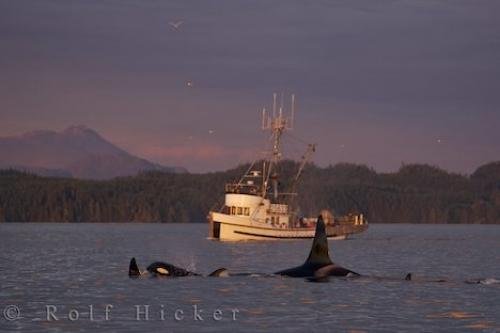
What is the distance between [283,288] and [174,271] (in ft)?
29.9

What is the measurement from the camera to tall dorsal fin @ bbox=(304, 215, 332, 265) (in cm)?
5733

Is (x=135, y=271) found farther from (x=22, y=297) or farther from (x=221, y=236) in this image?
(x=221, y=236)

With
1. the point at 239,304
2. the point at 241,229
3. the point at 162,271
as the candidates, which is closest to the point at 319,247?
the point at 162,271

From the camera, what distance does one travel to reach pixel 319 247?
5772 cm

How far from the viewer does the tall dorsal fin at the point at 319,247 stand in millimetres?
57334

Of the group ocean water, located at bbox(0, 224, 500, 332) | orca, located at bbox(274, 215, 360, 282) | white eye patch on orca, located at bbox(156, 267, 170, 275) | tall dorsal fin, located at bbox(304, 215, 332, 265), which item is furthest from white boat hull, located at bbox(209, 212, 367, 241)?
tall dorsal fin, located at bbox(304, 215, 332, 265)

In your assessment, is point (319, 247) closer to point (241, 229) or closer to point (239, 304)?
point (239, 304)

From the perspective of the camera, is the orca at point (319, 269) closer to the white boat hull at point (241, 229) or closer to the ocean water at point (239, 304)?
the ocean water at point (239, 304)

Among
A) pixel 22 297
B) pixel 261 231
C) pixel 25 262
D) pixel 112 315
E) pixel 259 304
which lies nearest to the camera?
pixel 112 315

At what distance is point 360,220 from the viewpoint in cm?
19512

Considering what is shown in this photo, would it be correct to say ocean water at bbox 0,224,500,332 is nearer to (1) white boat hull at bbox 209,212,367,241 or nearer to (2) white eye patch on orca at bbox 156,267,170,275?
(2) white eye patch on orca at bbox 156,267,170,275

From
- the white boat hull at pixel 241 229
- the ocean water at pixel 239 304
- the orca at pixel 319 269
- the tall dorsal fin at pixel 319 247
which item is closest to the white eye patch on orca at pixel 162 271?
the ocean water at pixel 239 304

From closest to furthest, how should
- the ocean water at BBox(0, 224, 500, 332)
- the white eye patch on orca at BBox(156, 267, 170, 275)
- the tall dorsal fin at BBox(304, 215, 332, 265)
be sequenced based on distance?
the ocean water at BBox(0, 224, 500, 332), the tall dorsal fin at BBox(304, 215, 332, 265), the white eye patch on orca at BBox(156, 267, 170, 275)

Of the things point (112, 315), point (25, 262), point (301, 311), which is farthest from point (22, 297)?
point (25, 262)
